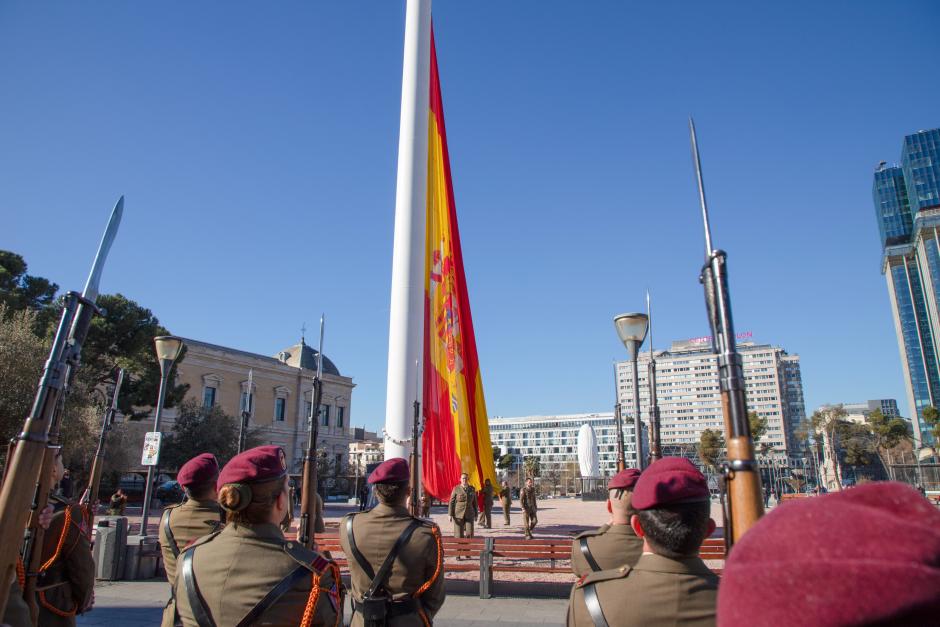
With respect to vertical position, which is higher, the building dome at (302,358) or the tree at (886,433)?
the building dome at (302,358)

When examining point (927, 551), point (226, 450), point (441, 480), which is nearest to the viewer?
point (927, 551)

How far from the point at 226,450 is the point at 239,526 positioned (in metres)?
44.4

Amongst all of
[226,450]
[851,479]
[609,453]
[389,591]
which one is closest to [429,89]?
[389,591]

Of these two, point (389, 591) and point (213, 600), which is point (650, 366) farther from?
point (213, 600)

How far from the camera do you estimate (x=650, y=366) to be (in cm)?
805

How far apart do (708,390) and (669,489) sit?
546ft

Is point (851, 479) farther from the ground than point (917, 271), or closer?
closer

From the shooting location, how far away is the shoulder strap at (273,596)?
2643mm

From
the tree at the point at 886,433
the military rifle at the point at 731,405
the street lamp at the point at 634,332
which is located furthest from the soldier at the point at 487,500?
the tree at the point at 886,433

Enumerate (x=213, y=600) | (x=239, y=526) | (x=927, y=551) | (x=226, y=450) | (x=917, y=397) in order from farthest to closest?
(x=917, y=397)
(x=226, y=450)
(x=239, y=526)
(x=213, y=600)
(x=927, y=551)

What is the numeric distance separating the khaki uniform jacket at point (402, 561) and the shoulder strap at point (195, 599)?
1.43m

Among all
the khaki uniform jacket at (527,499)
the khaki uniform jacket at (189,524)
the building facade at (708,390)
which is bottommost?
the khaki uniform jacket at (527,499)

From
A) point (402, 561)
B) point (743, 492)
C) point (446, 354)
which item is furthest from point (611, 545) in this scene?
point (446, 354)

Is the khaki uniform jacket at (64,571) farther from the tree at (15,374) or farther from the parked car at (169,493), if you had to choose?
the parked car at (169,493)
